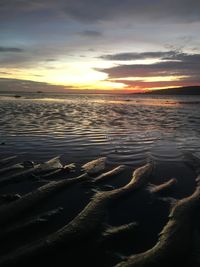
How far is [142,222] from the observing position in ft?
19.1

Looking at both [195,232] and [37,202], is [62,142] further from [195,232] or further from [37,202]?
[195,232]

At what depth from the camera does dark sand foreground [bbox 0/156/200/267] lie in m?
4.55

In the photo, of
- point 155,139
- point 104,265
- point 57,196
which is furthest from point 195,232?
point 155,139

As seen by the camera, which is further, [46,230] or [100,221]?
[100,221]

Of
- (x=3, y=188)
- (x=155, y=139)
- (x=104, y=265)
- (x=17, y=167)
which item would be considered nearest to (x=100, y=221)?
(x=104, y=265)

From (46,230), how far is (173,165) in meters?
6.30

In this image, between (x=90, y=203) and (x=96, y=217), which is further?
(x=90, y=203)

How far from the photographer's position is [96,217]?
5867 mm

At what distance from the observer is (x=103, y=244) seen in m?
4.89

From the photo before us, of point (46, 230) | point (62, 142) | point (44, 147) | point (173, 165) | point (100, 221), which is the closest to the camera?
point (46, 230)

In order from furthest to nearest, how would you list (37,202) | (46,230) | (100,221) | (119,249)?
(37,202)
(100,221)
(46,230)
(119,249)

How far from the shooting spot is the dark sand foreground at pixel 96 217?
14.9 ft

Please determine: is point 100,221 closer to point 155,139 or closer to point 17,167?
point 17,167

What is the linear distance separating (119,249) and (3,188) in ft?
13.1
